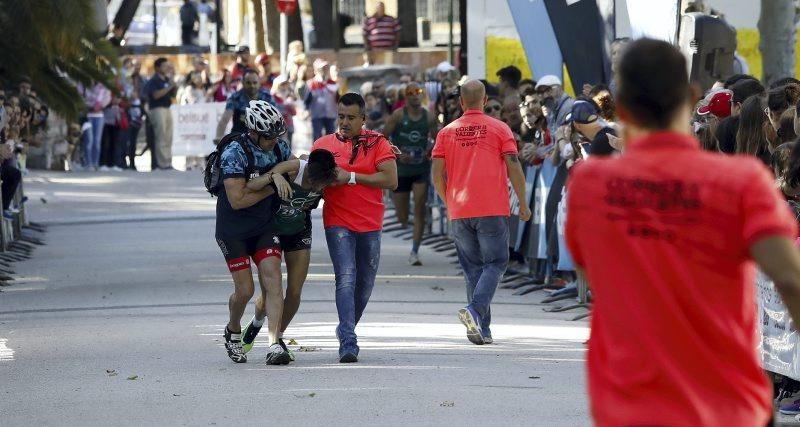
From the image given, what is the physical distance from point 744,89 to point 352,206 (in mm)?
3026

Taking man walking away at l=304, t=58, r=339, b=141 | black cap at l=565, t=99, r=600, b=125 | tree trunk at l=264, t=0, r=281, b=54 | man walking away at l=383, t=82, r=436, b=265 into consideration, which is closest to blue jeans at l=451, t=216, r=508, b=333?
black cap at l=565, t=99, r=600, b=125

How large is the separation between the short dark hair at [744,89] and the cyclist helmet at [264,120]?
337 centimetres

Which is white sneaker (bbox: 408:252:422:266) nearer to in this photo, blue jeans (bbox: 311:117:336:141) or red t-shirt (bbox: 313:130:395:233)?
red t-shirt (bbox: 313:130:395:233)

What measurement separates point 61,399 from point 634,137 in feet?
19.2

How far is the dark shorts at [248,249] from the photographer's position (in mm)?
10266

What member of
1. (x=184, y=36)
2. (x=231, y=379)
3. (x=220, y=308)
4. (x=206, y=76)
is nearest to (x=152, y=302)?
(x=220, y=308)

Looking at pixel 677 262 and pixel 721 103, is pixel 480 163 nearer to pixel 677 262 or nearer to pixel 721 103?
pixel 721 103

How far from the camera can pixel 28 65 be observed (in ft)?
45.5

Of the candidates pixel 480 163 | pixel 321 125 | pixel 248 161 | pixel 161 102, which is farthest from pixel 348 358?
pixel 161 102

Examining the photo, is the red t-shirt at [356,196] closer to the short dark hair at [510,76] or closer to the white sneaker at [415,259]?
the white sneaker at [415,259]

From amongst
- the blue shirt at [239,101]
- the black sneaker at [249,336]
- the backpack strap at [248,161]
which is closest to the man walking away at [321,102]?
the blue shirt at [239,101]

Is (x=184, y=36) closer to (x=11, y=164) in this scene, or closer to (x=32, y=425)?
(x=11, y=164)

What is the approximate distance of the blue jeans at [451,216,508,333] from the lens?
37.3 ft

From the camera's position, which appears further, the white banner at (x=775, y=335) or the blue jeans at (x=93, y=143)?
the blue jeans at (x=93, y=143)
